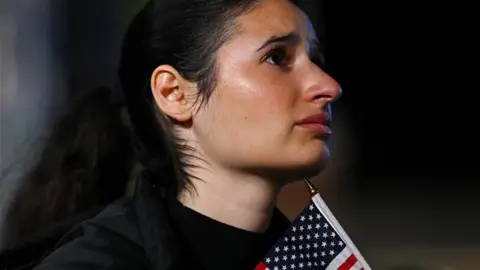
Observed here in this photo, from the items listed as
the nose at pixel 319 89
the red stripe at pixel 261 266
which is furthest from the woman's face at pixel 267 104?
the red stripe at pixel 261 266

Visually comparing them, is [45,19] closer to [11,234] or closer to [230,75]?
[11,234]

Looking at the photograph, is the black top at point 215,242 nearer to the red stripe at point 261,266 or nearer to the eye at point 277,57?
the red stripe at point 261,266

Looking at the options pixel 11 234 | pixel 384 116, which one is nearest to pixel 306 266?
pixel 11 234

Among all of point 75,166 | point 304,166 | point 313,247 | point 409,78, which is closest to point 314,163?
point 304,166

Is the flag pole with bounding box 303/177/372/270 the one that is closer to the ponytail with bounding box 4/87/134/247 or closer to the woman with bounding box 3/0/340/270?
the woman with bounding box 3/0/340/270

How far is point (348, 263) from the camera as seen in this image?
36.5 inches

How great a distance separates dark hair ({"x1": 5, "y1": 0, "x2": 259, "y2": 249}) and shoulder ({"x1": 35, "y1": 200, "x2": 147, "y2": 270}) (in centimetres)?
9

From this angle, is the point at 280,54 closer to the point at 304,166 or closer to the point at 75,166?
the point at 304,166

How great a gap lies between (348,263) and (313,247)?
0.04 meters

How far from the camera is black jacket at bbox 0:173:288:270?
84 cm

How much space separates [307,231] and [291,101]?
0.17 metres

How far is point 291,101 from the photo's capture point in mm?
879

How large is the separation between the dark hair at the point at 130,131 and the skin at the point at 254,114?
0.02m

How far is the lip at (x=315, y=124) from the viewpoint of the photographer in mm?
879
